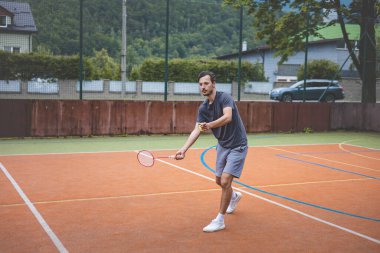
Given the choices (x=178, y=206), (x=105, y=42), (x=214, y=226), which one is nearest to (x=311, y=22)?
(x=105, y=42)

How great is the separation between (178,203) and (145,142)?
999cm

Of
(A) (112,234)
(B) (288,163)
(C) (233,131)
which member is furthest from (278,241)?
(B) (288,163)

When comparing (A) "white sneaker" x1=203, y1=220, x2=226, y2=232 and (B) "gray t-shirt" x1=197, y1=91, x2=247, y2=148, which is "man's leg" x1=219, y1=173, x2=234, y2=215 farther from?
(B) "gray t-shirt" x1=197, y1=91, x2=247, y2=148

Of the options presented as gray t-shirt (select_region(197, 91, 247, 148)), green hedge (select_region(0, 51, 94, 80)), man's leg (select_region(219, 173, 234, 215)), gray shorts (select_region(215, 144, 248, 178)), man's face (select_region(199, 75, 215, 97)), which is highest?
green hedge (select_region(0, 51, 94, 80))

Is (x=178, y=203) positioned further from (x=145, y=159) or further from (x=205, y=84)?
(x=205, y=84)

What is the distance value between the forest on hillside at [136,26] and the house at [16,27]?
39cm

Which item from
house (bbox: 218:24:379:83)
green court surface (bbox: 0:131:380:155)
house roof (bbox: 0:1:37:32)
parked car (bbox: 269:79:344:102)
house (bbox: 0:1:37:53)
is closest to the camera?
green court surface (bbox: 0:131:380:155)

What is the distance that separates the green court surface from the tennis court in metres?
0.54

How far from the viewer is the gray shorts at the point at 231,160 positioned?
6.85 meters

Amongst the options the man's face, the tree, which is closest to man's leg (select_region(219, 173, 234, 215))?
the man's face

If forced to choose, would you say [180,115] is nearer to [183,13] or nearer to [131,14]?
[183,13]

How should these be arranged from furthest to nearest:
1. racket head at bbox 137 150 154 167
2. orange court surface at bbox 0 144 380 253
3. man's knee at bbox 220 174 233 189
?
racket head at bbox 137 150 154 167, man's knee at bbox 220 174 233 189, orange court surface at bbox 0 144 380 253

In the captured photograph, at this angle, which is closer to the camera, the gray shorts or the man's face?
the man's face

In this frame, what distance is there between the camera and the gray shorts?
6848 millimetres
